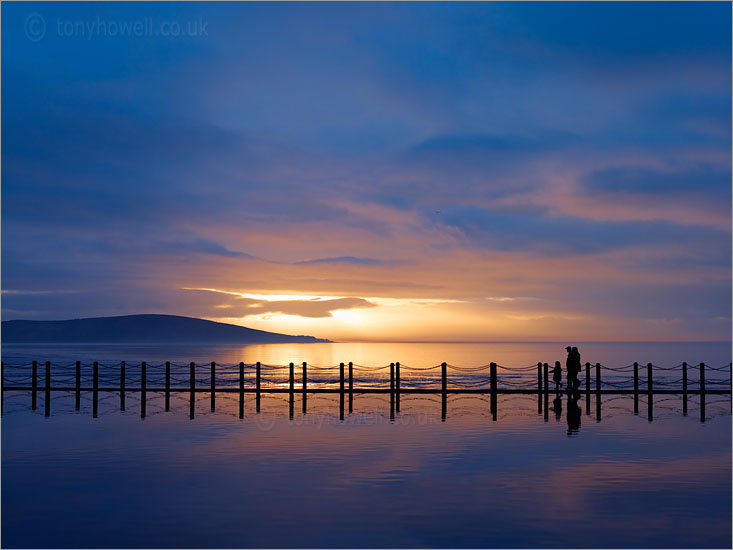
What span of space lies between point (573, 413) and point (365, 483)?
17.4 m

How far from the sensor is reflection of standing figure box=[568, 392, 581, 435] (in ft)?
89.0

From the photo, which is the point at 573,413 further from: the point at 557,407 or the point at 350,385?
the point at 350,385

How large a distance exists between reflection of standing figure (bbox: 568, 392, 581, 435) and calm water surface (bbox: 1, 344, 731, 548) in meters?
0.39

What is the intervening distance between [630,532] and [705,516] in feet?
6.86

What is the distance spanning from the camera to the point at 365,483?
682 inches

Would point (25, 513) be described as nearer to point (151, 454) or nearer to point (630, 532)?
point (151, 454)

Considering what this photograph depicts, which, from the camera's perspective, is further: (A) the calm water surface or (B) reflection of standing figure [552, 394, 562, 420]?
(B) reflection of standing figure [552, 394, 562, 420]
